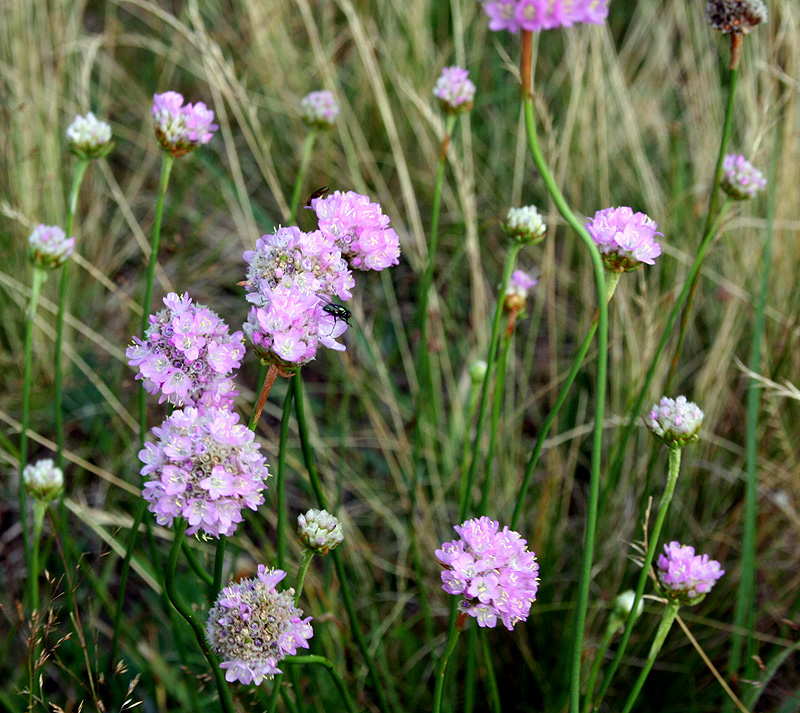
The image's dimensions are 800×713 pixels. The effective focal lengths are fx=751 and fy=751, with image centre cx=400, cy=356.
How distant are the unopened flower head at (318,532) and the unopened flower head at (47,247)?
758 millimetres

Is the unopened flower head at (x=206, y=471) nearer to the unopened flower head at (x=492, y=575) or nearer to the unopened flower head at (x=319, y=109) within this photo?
the unopened flower head at (x=492, y=575)

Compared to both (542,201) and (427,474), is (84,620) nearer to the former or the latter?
(427,474)

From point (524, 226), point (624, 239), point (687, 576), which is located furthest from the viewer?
point (524, 226)

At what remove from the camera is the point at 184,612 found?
864 mm

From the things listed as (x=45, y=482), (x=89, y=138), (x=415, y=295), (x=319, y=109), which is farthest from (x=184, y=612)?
(x=415, y=295)

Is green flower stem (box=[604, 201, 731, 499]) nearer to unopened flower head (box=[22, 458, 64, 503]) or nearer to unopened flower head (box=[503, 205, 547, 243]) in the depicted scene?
unopened flower head (box=[503, 205, 547, 243])

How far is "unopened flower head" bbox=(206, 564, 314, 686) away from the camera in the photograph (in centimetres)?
87

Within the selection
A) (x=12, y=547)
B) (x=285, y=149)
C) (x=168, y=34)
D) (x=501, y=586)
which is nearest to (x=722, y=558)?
(x=501, y=586)

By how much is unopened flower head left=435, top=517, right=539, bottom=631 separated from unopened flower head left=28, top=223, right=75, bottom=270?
3.16ft

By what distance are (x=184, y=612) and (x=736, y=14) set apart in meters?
1.30

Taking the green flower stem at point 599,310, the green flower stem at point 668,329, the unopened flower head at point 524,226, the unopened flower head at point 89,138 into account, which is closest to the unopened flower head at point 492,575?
the green flower stem at point 599,310

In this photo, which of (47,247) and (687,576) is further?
(47,247)

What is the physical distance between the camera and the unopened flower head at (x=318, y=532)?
1.00 metres

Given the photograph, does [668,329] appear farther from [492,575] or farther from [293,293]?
[293,293]
